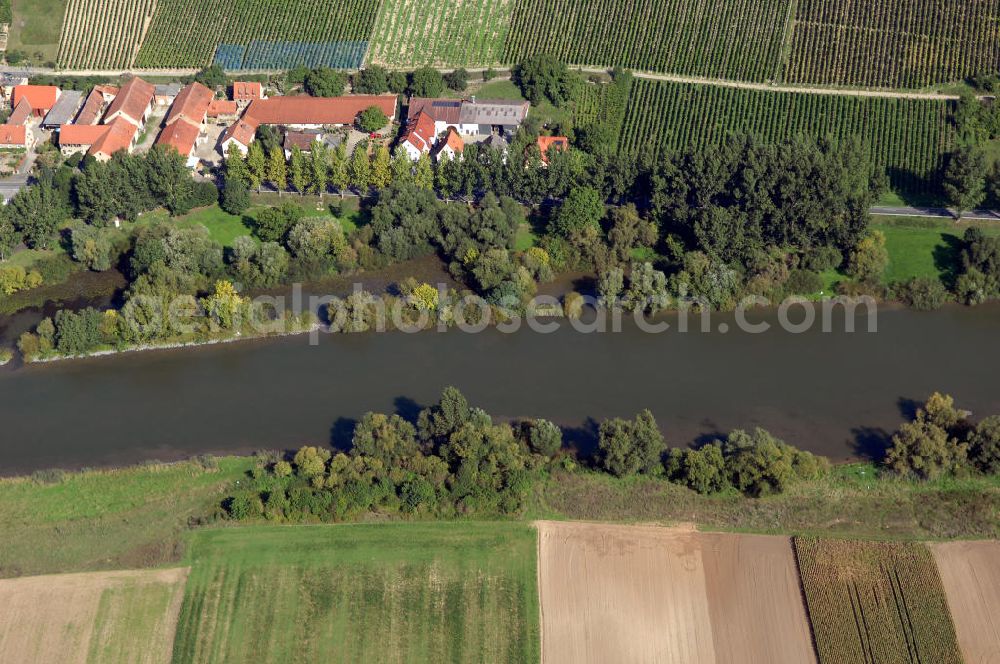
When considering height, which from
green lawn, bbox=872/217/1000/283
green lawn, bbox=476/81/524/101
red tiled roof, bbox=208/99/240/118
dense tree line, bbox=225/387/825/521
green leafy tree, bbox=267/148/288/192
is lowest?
dense tree line, bbox=225/387/825/521

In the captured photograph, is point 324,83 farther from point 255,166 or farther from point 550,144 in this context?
point 550,144

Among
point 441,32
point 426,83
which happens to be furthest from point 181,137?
point 441,32

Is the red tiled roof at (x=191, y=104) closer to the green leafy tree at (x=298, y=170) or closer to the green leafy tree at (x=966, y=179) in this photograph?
the green leafy tree at (x=298, y=170)

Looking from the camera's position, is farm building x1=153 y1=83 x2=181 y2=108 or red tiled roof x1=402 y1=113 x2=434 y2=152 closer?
red tiled roof x1=402 y1=113 x2=434 y2=152

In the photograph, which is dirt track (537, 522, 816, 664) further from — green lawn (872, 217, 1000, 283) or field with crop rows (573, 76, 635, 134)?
field with crop rows (573, 76, 635, 134)

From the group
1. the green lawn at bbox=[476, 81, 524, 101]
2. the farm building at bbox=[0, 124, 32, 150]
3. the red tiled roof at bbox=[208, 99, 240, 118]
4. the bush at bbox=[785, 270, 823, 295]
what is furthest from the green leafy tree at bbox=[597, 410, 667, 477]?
the farm building at bbox=[0, 124, 32, 150]

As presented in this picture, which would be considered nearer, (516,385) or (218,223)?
(516,385)
